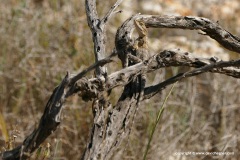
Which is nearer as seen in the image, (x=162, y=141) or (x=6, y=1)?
(x=162, y=141)

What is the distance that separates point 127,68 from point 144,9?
2722 millimetres

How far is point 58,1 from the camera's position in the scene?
3.33 metres

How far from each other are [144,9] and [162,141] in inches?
70.5

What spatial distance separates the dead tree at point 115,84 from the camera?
124 cm

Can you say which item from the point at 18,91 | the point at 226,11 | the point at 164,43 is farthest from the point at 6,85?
the point at 226,11

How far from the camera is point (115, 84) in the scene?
4.36ft

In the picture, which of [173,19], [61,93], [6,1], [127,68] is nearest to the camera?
[61,93]

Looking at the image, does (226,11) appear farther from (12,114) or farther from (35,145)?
(35,145)

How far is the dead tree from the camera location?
4.06ft

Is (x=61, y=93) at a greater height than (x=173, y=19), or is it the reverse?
(x=173, y=19)

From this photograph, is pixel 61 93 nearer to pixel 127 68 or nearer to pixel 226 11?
pixel 127 68

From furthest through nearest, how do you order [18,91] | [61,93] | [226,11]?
[226,11] → [18,91] → [61,93]

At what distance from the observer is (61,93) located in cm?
122

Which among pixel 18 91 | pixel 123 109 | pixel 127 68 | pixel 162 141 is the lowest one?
pixel 162 141
